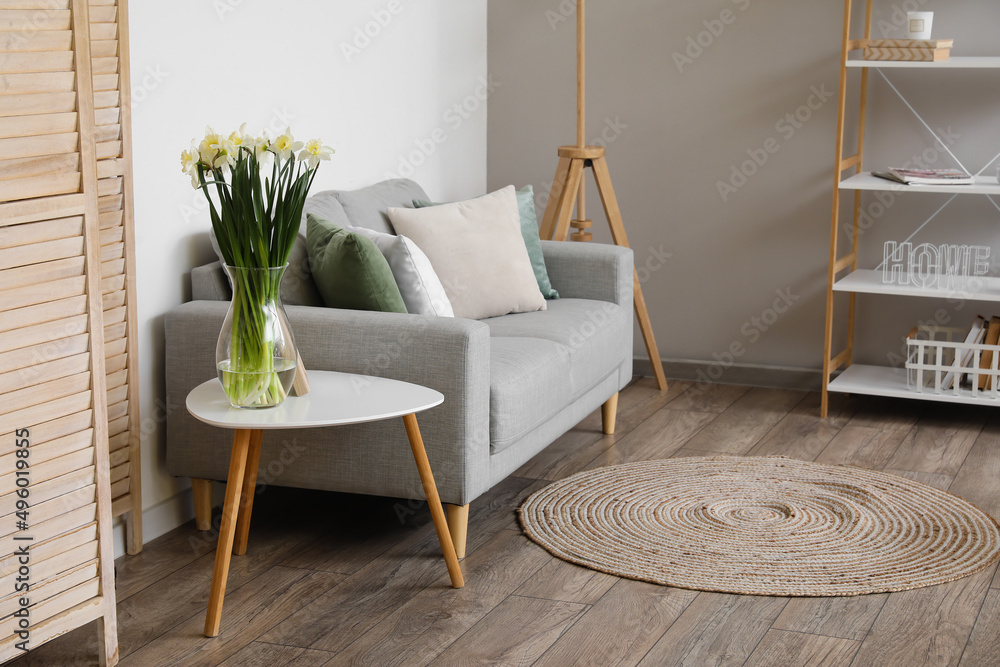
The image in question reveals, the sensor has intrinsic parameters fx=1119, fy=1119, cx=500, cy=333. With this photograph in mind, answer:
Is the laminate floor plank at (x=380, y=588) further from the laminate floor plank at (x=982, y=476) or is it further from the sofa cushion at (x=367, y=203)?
the laminate floor plank at (x=982, y=476)

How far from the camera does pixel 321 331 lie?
2.73 metres

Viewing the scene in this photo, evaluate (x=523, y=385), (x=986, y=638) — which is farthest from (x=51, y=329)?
(x=986, y=638)

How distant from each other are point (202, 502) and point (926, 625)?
1.78m

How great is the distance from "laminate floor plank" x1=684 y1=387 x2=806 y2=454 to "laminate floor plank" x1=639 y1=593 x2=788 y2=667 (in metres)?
1.15

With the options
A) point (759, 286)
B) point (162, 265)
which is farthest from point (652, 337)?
point (162, 265)

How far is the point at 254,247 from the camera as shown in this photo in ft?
7.68

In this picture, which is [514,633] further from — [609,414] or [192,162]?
[609,414]

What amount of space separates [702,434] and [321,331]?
1.61 metres

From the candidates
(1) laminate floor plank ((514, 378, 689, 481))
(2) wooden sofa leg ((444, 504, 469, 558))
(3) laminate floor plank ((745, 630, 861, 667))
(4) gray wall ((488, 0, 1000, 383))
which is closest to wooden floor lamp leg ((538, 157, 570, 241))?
(4) gray wall ((488, 0, 1000, 383))

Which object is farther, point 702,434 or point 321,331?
point 702,434

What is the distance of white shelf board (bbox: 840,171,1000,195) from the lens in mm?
3730

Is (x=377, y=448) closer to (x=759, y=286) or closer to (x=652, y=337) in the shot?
(x=652, y=337)

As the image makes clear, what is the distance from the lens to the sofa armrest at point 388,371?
8.68 feet

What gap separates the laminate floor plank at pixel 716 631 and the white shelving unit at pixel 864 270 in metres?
1.69
